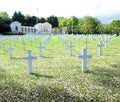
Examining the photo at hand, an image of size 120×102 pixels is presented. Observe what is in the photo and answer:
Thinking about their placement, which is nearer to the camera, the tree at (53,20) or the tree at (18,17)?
the tree at (18,17)

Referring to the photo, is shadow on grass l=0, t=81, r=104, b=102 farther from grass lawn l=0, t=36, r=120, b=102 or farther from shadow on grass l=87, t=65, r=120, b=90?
shadow on grass l=87, t=65, r=120, b=90

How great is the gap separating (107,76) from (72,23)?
109m

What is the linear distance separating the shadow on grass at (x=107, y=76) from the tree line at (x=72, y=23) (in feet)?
317

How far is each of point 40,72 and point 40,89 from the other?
3.09 meters

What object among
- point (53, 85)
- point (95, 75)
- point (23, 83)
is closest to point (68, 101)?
point (53, 85)

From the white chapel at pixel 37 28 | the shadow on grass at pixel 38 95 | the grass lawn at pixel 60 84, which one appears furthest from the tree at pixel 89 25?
the shadow on grass at pixel 38 95

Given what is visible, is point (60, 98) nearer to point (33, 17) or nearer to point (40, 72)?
point (40, 72)

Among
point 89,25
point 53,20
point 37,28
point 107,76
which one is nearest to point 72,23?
point 89,25

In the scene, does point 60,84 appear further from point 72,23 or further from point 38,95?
point 72,23

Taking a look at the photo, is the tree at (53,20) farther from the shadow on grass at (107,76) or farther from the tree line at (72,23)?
the shadow on grass at (107,76)

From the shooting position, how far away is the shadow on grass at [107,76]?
31.1 feet

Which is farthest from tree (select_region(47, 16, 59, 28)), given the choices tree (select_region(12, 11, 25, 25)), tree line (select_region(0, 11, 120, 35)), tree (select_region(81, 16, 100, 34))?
tree (select_region(81, 16, 100, 34))

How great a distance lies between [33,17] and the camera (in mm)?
159500

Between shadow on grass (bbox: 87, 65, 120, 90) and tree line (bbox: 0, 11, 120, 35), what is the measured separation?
9656 centimetres
